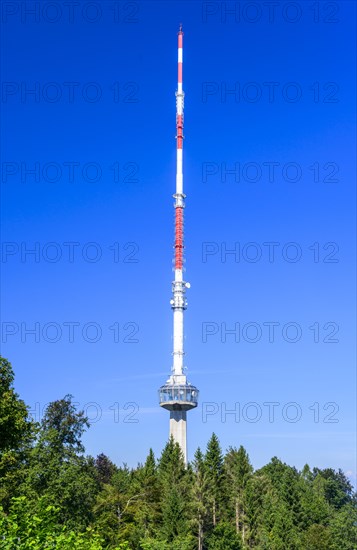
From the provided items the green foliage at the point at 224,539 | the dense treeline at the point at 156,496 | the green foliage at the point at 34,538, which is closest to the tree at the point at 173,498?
the dense treeline at the point at 156,496

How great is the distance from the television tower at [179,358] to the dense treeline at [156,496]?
47.7ft

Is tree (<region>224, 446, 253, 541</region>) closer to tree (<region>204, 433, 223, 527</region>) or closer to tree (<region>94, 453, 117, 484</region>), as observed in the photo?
tree (<region>204, 433, 223, 527</region>)

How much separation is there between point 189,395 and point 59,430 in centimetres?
6033

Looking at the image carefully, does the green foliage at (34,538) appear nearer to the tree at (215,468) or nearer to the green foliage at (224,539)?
the green foliage at (224,539)

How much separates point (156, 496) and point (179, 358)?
40601mm

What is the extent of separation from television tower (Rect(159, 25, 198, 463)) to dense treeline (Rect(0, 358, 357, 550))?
1455 cm

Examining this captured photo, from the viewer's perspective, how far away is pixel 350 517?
4205 inches

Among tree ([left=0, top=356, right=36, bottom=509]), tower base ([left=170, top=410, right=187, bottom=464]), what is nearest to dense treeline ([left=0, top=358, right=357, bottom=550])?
tree ([left=0, top=356, right=36, bottom=509])

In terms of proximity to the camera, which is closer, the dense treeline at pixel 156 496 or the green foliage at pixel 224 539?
the dense treeline at pixel 156 496

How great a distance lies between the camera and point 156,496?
82.4m

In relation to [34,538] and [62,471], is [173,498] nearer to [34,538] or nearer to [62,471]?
[62,471]

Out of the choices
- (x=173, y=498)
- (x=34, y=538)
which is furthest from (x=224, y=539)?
(x=34, y=538)

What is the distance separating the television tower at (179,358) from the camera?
4643 inches

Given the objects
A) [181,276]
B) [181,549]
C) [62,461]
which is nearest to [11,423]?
[62,461]
